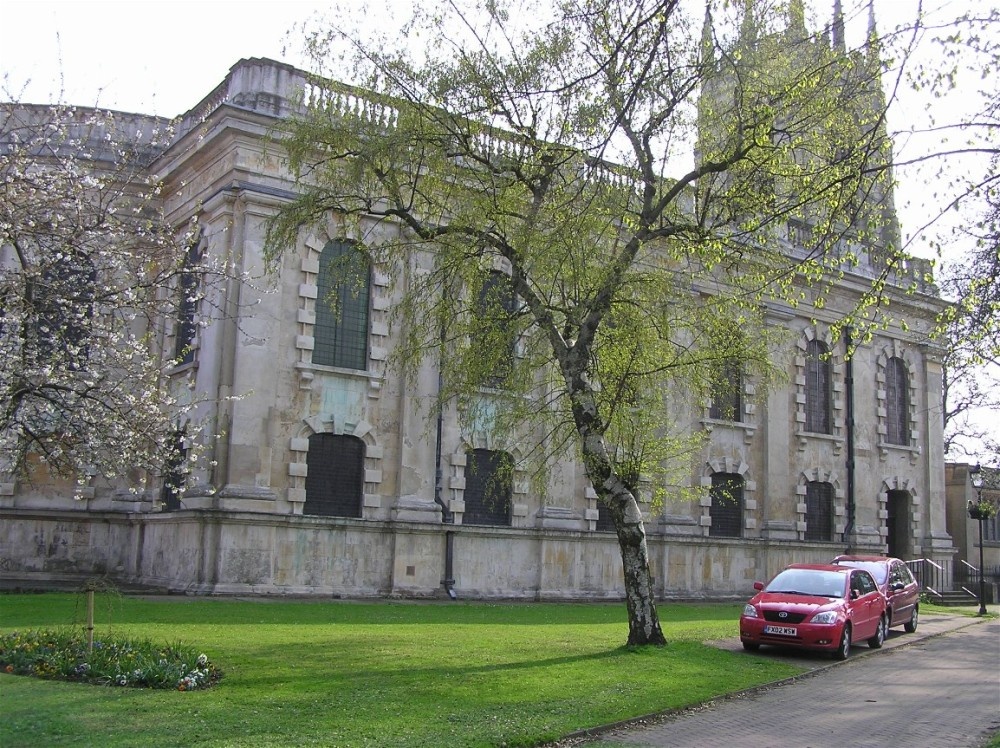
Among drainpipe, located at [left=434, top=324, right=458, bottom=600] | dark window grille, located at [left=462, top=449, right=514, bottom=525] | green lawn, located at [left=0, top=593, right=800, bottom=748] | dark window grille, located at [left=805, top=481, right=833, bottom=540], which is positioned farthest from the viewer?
dark window grille, located at [left=805, top=481, right=833, bottom=540]

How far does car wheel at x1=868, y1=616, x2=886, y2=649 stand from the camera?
20.4 meters

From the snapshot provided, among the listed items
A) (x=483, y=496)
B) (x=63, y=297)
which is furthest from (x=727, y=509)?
(x=63, y=297)

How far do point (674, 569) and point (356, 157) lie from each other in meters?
18.7

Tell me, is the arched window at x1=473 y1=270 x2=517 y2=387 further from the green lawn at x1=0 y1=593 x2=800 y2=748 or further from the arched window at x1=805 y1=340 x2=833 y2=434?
the arched window at x1=805 y1=340 x2=833 y2=434

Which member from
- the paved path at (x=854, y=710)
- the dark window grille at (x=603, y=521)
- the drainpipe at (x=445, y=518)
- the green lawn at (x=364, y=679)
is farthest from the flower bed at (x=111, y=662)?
the dark window grille at (x=603, y=521)

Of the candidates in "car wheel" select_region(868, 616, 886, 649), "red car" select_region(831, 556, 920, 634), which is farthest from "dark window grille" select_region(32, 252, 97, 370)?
"red car" select_region(831, 556, 920, 634)

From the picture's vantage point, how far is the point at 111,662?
11.5 meters

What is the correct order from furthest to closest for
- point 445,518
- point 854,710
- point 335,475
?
1. point 445,518
2. point 335,475
3. point 854,710

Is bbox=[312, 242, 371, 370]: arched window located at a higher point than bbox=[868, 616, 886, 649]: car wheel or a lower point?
higher

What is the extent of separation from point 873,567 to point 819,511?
44.6 feet

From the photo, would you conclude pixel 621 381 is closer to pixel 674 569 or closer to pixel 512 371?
pixel 512 371

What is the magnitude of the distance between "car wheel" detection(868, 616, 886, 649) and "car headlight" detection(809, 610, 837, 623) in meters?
2.89

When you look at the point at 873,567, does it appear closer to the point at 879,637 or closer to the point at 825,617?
the point at 879,637

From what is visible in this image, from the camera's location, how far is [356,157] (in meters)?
16.5
